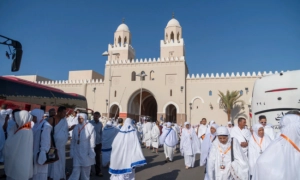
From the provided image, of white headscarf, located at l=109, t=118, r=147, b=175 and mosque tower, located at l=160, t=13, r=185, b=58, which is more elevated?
mosque tower, located at l=160, t=13, r=185, b=58

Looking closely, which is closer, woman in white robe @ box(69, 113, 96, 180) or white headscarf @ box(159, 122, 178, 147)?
woman in white robe @ box(69, 113, 96, 180)

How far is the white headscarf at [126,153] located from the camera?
197 inches

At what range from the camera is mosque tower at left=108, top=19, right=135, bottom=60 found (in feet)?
115

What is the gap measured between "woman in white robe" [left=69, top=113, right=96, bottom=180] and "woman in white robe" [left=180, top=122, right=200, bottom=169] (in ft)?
13.7

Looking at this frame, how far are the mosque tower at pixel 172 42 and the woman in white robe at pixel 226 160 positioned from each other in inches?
1162

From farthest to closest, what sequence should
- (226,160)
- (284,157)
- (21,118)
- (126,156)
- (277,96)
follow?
(277,96)
(126,156)
(21,118)
(226,160)
(284,157)

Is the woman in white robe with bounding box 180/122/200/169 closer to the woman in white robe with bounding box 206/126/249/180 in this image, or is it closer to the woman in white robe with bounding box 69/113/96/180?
the woman in white robe with bounding box 69/113/96/180

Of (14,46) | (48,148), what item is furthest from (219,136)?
(14,46)

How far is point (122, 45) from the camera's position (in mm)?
35344

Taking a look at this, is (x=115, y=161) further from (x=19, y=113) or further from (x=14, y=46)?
(x=14, y=46)

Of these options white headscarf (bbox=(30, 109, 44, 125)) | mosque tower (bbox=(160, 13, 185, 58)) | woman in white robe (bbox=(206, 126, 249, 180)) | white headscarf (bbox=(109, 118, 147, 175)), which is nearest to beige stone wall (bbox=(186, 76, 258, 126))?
mosque tower (bbox=(160, 13, 185, 58))

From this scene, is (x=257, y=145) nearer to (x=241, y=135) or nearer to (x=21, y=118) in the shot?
(x=241, y=135)

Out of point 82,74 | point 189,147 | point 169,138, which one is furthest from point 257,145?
point 82,74

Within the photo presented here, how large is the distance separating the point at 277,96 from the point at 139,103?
27741 millimetres
